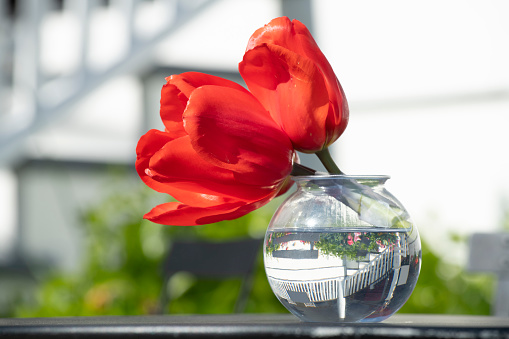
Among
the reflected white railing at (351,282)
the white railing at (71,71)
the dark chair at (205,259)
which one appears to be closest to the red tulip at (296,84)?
the reflected white railing at (351,282)

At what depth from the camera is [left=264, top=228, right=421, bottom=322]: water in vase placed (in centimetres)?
68

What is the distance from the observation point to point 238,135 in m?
0.65

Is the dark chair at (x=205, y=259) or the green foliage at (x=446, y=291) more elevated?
the dark chair at (x=205, y=259)

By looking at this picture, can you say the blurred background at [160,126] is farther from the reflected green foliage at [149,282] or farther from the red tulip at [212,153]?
the red tulip at [212,153]

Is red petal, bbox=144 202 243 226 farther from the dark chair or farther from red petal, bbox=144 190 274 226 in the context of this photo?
the dark chair

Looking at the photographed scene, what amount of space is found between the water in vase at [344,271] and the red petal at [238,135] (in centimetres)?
7

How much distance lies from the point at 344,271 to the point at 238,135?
159 mm

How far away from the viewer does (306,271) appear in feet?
2.28

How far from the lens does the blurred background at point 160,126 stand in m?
3.51

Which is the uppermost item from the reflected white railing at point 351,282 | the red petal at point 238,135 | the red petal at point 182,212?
the red petal at point 238,135

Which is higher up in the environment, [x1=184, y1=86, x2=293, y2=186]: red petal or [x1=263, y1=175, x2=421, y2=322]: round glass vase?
[x1=184, y1=86, x2=293, y2=186]: red petal

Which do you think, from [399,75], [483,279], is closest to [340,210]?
[483,279]

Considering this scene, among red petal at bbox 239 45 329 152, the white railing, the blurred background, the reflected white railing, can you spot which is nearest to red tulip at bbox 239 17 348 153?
red petal at bbox 239 45 329 152

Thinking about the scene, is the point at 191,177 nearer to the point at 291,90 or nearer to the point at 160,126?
the point at 291,90
